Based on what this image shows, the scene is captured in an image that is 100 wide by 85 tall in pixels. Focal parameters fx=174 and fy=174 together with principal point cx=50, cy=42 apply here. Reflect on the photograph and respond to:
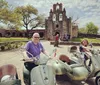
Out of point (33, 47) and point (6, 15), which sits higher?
point (6, 15)

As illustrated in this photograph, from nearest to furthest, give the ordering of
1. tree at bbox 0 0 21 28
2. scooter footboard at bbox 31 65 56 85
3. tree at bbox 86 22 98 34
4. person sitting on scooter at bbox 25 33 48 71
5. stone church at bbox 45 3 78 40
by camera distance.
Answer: scooter footboard at bbox 31 65 56 85 → person sitting on scooter at bbox 25 33 48 71 → tree at bbox 0 0 21 28 → stone church at bbox 45 3 78 40 → tree at bbox 86 22 98 34

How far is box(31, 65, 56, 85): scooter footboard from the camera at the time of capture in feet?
11.9

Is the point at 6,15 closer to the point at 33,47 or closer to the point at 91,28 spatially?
the point at 33,47

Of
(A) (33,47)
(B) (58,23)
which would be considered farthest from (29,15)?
(A) (33,47)

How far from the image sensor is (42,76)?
3.65 meters

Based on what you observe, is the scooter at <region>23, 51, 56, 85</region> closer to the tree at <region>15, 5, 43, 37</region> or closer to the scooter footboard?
the scooter footboard

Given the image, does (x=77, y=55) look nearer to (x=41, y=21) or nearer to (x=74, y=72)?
(x=74, y=72)

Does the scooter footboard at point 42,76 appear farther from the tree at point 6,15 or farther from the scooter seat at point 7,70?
the tree at point 6,15

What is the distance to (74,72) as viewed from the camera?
5.23m

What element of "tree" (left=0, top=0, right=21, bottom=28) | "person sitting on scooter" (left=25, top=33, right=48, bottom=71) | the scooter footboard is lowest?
the scooter footboard

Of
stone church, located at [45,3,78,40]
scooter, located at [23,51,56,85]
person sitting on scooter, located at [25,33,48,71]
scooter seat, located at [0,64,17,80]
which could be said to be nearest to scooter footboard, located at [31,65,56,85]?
scooter, located at [23,51,56,85]

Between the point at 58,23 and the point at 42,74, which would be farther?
the point at 58,23

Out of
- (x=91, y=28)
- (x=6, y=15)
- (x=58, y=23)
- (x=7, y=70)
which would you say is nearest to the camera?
(x=7, y=70)

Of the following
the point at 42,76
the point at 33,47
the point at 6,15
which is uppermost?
the point at 6,15
